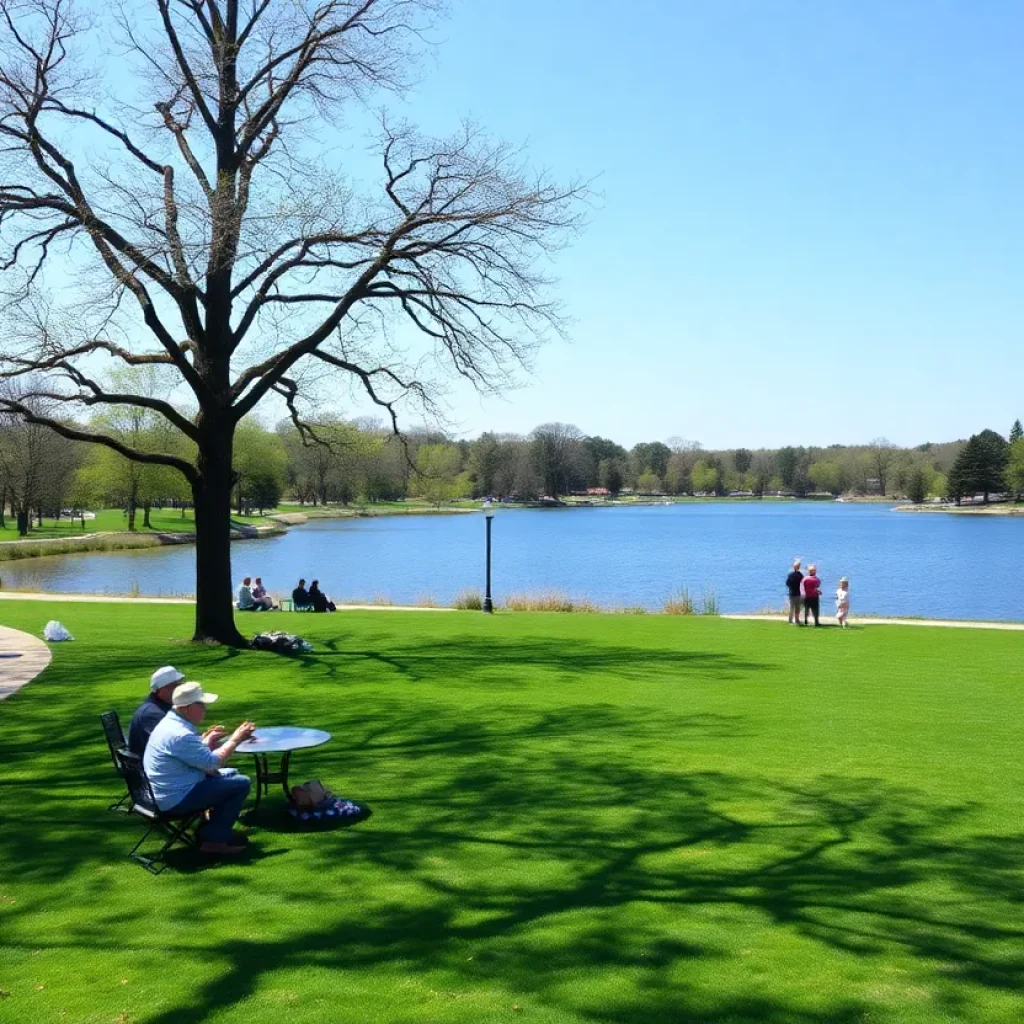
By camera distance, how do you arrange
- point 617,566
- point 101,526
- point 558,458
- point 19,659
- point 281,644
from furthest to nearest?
point 558,458 < point 101,526 < point 617,566 < point 281,644 < point 19,659

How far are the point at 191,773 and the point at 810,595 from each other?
18.8 metres

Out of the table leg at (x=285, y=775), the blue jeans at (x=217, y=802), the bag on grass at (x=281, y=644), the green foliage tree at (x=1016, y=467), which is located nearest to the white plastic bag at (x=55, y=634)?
the bag on grass at (x=281, y=644)

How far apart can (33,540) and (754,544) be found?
161 ft

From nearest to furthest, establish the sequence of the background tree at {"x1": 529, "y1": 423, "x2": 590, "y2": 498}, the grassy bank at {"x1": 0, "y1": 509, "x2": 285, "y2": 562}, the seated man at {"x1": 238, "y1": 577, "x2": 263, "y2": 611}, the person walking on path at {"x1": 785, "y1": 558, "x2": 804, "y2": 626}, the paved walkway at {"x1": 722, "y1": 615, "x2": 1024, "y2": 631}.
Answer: the person walking on path at {"x1": 785, "y1": 558, "x2": 804, "y2": 626}, the paved walkway at {"x1": 722, "y1": 615, "x2": 1024, "y2": 631}, the seated man at {"x1": 238, "y1": 577, "x2": 263, "y2": 611}, the grassy bank at {"x1": 0, "y1": 509, "x2": 285, "y2": 562}, the background tree at {"x1": 529, "y1": 423, "x2": 590, "y2": 498}

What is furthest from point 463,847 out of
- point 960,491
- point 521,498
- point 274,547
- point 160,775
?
point 521,498

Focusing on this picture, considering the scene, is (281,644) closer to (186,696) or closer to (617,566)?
(186,696)

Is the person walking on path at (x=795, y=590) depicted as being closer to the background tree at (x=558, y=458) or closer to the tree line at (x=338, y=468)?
the tree line at (x=338, y=468)

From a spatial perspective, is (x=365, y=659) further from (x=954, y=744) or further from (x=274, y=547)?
(x=274, y=547)

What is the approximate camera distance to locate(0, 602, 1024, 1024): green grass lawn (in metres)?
5.27

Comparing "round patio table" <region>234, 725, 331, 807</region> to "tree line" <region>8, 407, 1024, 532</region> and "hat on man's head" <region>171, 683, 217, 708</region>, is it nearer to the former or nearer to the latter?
"hat on man's head" <region>171, 683, 217, 708</region>

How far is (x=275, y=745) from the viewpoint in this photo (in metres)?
8.28

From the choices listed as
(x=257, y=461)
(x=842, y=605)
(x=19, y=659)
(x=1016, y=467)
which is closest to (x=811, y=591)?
(x=842, y=605)

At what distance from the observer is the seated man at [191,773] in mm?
7211

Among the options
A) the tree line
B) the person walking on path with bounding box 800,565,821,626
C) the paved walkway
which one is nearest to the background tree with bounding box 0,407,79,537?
the tree line
